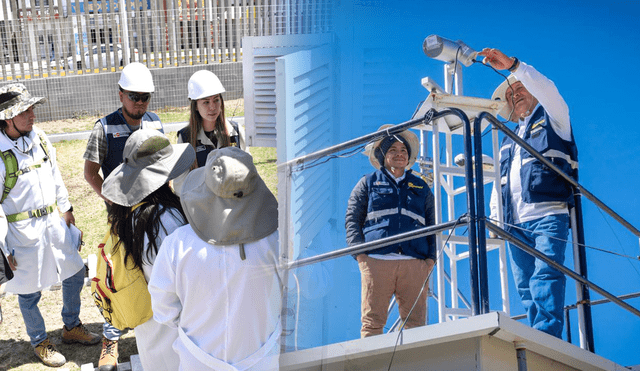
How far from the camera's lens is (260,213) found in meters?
1.80

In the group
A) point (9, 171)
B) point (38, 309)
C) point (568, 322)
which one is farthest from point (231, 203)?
point (38, 309)

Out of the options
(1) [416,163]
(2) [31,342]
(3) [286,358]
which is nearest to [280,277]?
(3) [286,358]

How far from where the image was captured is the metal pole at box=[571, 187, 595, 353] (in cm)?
174

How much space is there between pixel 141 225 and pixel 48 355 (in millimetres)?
1631

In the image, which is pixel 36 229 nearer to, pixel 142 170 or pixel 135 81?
pixel 135 81

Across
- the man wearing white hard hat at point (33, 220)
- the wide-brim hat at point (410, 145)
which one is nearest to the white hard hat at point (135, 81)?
the man wearing white hard hat at point (33, 220)

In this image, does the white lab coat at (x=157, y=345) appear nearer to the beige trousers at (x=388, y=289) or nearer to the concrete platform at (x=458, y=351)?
the concrete platform at (x=458, y=351)

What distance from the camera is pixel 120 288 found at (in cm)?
213

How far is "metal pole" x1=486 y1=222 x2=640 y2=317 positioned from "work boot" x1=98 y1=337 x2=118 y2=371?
2.09 m

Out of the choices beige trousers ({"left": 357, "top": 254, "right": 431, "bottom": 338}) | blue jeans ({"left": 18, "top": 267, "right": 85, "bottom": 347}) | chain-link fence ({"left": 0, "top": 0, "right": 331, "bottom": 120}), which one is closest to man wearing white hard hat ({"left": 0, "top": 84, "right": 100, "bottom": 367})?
blue jeans ({"left": 18, "top": 267, "right": 85, "bottom": 347})

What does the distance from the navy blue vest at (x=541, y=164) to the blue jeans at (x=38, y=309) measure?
2362mm

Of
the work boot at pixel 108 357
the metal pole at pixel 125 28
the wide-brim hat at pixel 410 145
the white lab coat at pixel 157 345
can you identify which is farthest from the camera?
the metal pole at pixel 125 28

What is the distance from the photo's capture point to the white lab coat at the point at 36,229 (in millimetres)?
3098

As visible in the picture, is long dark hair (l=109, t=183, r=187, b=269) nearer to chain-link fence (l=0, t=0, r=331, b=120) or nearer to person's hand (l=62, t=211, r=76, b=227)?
person's hand (l=62, t=211, r=76, b=227)
